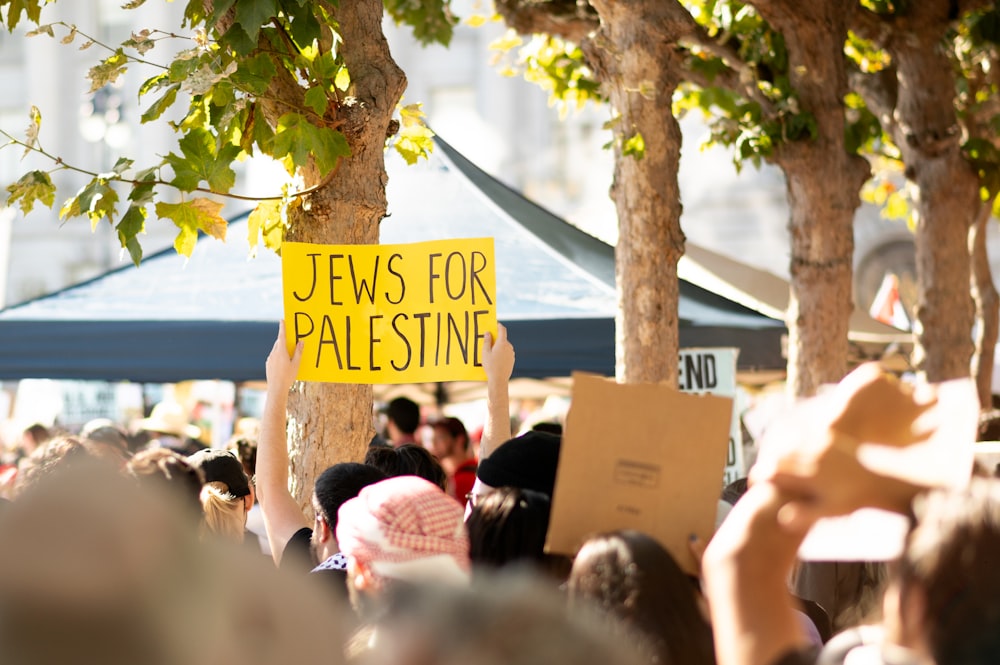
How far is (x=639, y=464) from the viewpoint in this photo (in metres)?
2.51

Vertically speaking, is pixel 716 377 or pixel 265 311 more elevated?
pixel 265 311

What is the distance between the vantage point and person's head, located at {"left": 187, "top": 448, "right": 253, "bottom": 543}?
4.50 meters

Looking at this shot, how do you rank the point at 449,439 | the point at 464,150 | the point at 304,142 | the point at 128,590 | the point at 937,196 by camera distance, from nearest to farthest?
1. the point at 128,590
2. the point at 304,142
3. the point at 937,196
4. the point at 449,439
5. the point at 464,150

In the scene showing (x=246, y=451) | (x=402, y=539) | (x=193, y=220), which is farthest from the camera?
(x=246, y=451)

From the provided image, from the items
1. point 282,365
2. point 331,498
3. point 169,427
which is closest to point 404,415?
point 169,427

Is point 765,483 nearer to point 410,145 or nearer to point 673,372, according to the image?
point 410,145

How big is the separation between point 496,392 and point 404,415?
431 cm

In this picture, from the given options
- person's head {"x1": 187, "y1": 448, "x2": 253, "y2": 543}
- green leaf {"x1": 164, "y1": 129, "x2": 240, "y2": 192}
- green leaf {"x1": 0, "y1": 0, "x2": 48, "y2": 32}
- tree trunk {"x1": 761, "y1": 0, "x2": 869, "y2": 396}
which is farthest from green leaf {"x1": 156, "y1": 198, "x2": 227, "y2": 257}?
tree trunk {"x1": 761, "y1": 0, "x2": 869, "y2": 396}

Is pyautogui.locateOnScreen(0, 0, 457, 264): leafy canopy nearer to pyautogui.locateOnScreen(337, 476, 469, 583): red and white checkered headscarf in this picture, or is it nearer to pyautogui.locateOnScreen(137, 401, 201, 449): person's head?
pyautogui.locateOnScreen(337, 476, 469, 583): red and white checkered headscarf

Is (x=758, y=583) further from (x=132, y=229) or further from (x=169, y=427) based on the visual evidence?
(x=169, y=427)

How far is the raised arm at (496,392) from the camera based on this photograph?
12.6 feet

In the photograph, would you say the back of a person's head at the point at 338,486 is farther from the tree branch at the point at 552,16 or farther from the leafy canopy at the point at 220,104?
the tree branch at the point at 552,16

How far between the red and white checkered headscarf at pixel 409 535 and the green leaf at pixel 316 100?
1.76 meters

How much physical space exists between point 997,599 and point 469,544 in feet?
3.81
